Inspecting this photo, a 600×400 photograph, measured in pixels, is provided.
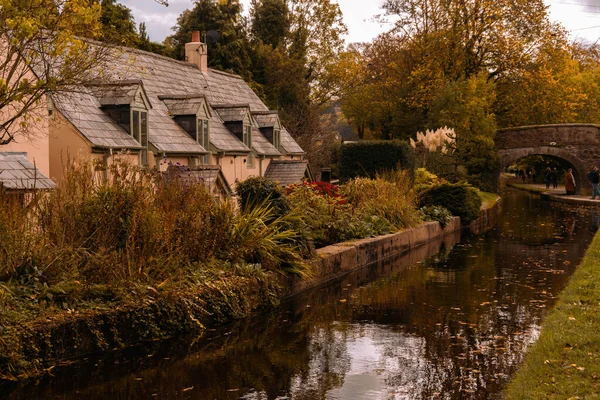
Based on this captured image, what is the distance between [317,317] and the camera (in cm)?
1019

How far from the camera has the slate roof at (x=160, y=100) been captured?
1857cm

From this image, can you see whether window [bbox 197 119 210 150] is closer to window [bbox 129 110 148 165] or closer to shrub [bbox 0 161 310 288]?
window [bbox 129 110 148 165]

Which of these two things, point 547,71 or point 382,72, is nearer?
point 547,71

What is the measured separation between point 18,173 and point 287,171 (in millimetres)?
16963

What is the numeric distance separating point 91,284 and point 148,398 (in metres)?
2.12

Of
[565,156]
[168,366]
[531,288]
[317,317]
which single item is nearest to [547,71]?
[565,156]

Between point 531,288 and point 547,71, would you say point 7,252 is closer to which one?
point 531,288

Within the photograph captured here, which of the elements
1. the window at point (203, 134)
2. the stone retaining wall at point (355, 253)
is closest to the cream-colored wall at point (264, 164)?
the window at point (203, 134)

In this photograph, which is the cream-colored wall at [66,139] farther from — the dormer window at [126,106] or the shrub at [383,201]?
the shrub at [383,201]

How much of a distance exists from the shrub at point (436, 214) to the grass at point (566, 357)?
11.1 meters

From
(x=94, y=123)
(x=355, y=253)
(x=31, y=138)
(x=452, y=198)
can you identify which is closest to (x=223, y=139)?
(x=94, y=123)

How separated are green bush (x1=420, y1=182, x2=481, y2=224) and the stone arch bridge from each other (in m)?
19.0

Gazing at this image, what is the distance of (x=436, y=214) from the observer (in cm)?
2155

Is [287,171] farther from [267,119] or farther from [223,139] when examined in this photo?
[223,139]
